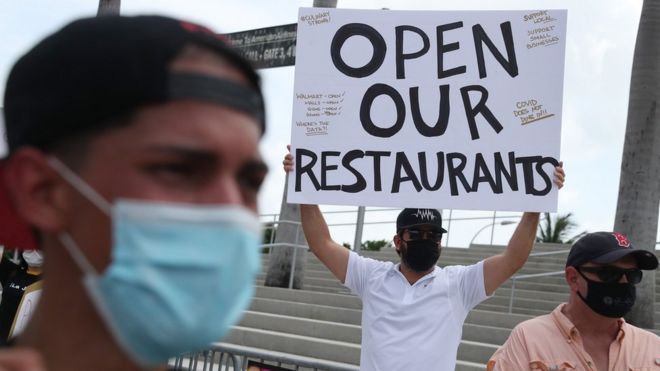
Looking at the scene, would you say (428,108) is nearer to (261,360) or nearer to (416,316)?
(416,316)

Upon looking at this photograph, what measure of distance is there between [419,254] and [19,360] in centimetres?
398

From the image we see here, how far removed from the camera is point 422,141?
15.9ft

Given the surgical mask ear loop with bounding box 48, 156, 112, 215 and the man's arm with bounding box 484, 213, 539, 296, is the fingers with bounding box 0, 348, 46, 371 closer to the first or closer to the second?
the surgical mask ear loop with bounding box 48, 156, 112, 215

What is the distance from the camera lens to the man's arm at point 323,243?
4977mm

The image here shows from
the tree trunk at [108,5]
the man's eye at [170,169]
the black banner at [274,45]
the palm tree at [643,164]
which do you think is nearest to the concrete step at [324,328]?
the palm tree at [643,164]

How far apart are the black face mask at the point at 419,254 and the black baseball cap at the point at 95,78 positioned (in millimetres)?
3753

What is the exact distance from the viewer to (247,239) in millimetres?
1331

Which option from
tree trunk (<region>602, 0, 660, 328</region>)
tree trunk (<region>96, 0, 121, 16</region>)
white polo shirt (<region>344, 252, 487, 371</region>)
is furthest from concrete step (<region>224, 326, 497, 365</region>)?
white polo shirt (<region>344, 252, 487, 371</region>)

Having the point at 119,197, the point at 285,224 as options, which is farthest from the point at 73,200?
the point at 285,224

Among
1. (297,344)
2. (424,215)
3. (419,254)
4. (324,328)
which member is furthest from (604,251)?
(324,328)

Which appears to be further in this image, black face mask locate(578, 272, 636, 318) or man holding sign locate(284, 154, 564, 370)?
man holding sign locate(284, 154, 564, 370)

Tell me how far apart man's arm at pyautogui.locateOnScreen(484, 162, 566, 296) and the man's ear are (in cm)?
356

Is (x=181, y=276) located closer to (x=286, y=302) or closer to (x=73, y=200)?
(x=73, y=200)

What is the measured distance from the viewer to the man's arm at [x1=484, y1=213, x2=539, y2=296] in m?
4.53
